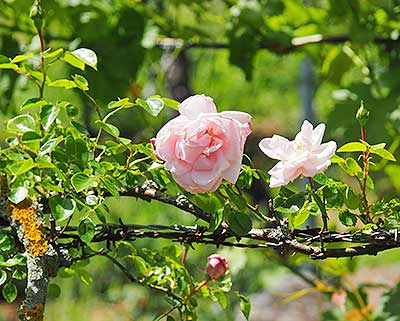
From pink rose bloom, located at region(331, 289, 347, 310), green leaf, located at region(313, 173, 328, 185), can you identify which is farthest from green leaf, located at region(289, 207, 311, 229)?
pink rose bloom, located at region(331, 289, 347, 310)

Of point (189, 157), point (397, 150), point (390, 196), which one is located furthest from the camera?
point (397, 150)

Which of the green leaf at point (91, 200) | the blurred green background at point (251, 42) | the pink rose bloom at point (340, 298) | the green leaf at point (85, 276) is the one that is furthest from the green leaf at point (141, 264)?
the pink rose bloom at point (340, 298)

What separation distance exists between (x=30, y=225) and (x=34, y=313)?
0.25 feet

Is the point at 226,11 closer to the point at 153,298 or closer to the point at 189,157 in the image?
the point at 189,157

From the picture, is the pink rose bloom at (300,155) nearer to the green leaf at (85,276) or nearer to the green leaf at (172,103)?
the green leaf at (172,103)

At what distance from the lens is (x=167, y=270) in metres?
0.89

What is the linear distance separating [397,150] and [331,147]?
2.25 feet

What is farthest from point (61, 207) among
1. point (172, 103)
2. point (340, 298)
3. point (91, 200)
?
point (340, 298)

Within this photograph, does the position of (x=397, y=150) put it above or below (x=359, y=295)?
above

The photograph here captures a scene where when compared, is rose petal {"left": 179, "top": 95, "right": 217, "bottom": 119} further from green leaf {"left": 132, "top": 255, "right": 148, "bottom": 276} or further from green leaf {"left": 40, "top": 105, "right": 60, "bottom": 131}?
green leaf {"left": 132, "top": 255, "right": 148, "bottom": 276}

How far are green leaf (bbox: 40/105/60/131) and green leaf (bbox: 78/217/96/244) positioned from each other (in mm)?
88

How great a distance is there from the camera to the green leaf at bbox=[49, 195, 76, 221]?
711mm

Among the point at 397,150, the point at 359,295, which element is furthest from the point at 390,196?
the point at 359,295

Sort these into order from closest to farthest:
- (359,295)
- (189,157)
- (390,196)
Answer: (189,157), (390,196), (359,295)
